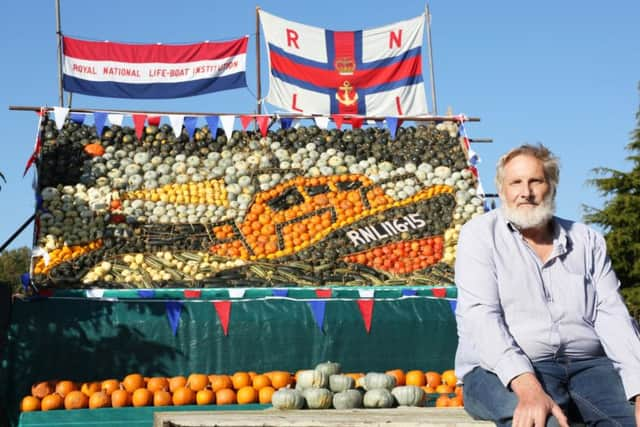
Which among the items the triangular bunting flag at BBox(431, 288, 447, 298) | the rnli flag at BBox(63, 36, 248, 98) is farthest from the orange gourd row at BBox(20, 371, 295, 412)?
the rnli flag at BBox(63, 36, 248, 98)

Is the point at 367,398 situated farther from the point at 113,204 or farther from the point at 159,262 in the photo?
the point at 113,204

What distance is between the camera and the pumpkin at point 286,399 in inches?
219

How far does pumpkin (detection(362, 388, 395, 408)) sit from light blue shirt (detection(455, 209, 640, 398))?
9.01 feet

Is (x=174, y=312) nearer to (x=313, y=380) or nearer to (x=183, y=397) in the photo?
(x=183, y=397)

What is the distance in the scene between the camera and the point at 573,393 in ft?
10.1

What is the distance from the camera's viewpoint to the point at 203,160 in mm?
10453

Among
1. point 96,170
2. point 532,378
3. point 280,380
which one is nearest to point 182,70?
point 96,170

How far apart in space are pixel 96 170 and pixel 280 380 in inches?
161

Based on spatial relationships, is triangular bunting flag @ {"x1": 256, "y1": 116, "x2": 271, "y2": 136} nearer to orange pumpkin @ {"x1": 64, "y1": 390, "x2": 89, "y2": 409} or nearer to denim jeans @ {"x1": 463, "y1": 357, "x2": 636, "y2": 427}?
orange pumpkin @ {"x1": 64, "y1": 390, "x2": 89, "y2": 409}

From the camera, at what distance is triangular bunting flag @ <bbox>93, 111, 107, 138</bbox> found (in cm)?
1026

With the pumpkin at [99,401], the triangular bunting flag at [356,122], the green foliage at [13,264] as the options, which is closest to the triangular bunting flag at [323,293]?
the pumpkin at [99,401]

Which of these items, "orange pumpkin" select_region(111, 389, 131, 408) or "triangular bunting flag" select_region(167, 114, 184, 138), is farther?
"triangular bunting flag" select_region(167, 114, 184, 138)

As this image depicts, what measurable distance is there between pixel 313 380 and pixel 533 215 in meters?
3.57

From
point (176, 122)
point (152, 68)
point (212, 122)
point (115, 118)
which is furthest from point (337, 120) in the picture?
point (115, 118)
